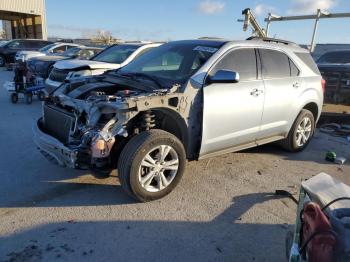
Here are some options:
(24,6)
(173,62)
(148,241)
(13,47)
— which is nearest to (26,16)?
(24,6)

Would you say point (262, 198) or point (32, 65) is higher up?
point (32, 65)

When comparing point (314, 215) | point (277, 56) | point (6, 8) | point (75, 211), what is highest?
point (6, 8)

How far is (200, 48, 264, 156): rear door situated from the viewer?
14.4ft

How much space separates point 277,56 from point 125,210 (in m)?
3.30

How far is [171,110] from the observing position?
4.12 metres

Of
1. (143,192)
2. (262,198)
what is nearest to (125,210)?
(143,192)

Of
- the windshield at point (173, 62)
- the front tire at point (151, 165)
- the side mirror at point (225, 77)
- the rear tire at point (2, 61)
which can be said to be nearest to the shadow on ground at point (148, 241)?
the front tire at point (151, 165)

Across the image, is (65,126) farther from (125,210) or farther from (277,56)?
(277,56)

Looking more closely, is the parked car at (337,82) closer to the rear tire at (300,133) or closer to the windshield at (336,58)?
the windshield at (336,58)

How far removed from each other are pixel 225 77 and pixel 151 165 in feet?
4.55

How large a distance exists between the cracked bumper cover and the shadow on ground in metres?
0.66

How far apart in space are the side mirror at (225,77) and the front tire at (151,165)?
89 cm

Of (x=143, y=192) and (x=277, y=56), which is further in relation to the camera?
(x=277, y=56)

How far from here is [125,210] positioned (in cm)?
385
